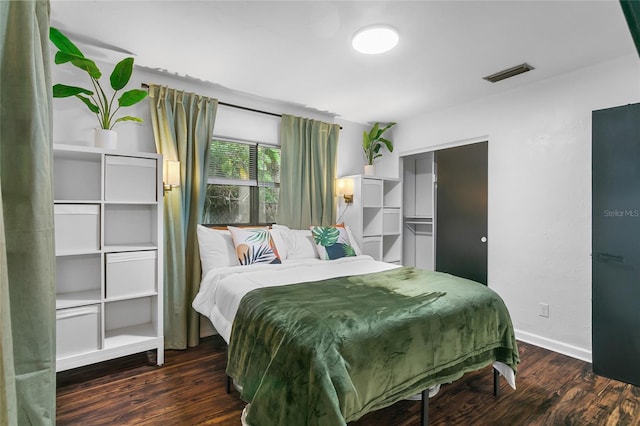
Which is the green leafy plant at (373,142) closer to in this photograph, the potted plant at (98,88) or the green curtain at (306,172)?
the green curtain at (306,172)

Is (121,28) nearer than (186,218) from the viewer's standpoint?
Yes

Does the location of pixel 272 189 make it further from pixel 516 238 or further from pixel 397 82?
pixel 516 238

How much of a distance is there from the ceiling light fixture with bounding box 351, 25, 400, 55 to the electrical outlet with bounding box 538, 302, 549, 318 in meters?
2.77

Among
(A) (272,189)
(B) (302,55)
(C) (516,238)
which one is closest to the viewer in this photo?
(B) (302,55)

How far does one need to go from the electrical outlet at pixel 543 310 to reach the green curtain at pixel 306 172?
2393 mm

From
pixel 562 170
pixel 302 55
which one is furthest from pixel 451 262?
pixel 302 55

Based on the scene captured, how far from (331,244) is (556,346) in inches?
91.3

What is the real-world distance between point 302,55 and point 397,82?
106cm

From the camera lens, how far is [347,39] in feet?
7.77

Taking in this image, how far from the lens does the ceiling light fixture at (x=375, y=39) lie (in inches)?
88.0

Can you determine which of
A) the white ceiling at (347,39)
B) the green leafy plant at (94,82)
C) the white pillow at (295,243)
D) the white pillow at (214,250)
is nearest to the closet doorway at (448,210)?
the white ceiling at (347,39)

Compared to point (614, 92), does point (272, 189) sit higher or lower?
lower

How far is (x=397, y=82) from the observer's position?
3168 mm

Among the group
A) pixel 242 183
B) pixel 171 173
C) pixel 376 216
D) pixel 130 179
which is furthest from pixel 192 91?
pixel 376 216
